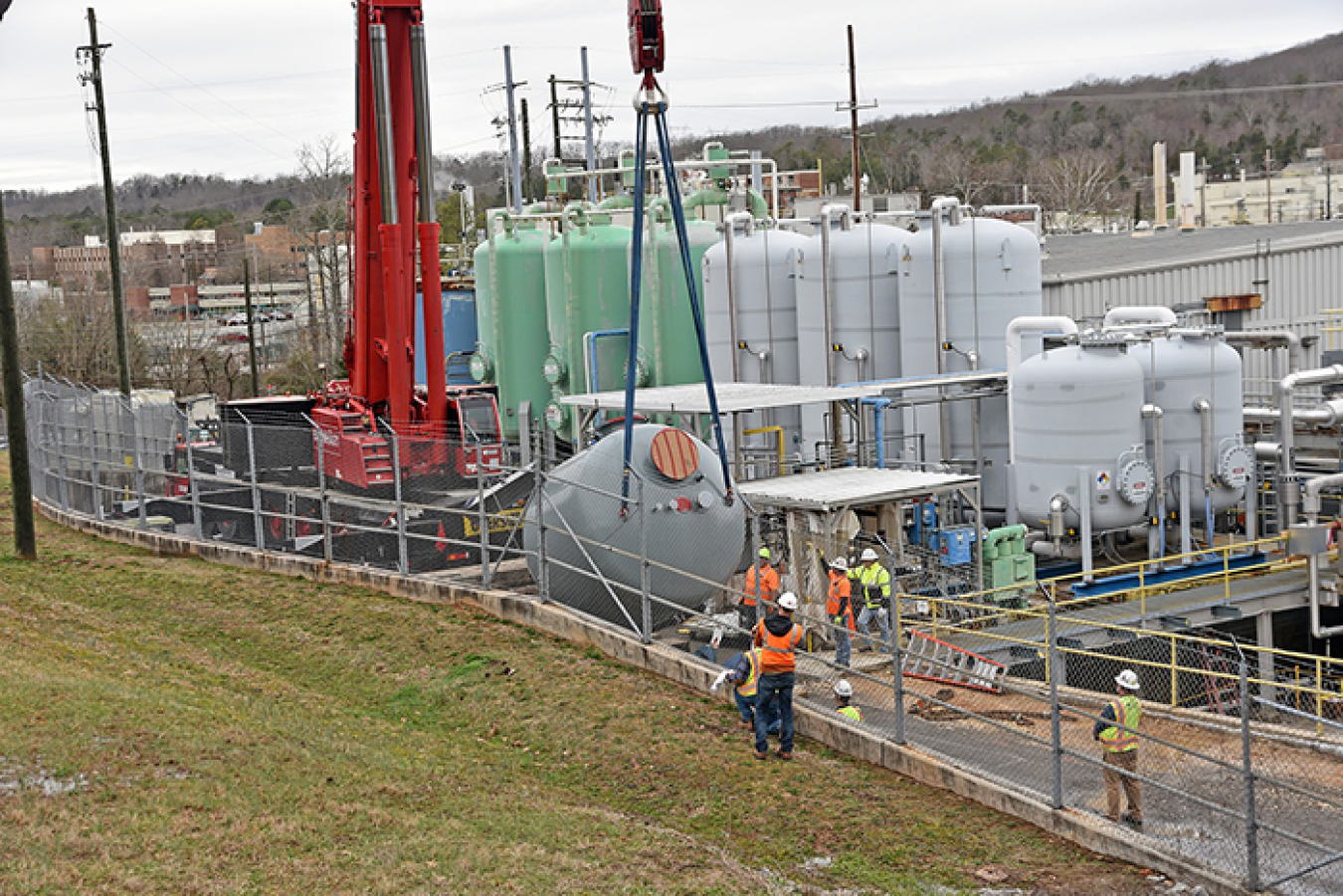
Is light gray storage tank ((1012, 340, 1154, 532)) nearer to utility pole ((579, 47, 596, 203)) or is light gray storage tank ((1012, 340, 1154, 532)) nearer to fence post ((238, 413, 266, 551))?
fence post ((238, 413, 266, 551))

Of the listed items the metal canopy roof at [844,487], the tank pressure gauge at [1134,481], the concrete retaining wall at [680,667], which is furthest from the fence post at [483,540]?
the tank pressure gauge at [1134,481]

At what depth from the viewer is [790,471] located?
25219 mm

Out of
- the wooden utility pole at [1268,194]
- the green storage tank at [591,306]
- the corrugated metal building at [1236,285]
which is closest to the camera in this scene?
the green storage tank at [591,306]

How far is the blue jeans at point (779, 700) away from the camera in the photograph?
14008 mm

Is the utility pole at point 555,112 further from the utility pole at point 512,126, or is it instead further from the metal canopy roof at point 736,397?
the metal canopy roof at point 736,397

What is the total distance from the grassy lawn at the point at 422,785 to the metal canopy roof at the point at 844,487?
3.93m

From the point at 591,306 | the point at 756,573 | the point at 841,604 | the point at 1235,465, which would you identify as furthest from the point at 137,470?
the point at 1235,465

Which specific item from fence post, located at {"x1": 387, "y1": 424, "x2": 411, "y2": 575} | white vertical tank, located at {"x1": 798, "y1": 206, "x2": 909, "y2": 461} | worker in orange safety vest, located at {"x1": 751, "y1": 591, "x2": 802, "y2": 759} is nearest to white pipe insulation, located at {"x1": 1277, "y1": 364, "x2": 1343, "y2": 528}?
white vertical tank, located at {"x1": 798, "y1": 206, "x2": 909, "y2": 461}

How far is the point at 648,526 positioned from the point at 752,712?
357cm

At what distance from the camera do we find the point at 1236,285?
40438 millimetres

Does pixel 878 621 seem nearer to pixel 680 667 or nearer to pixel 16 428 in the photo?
pixel 680 667

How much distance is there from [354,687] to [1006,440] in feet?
46.7

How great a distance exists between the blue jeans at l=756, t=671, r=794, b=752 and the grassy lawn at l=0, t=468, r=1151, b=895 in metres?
0.28

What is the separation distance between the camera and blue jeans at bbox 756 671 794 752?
14.0 metres
